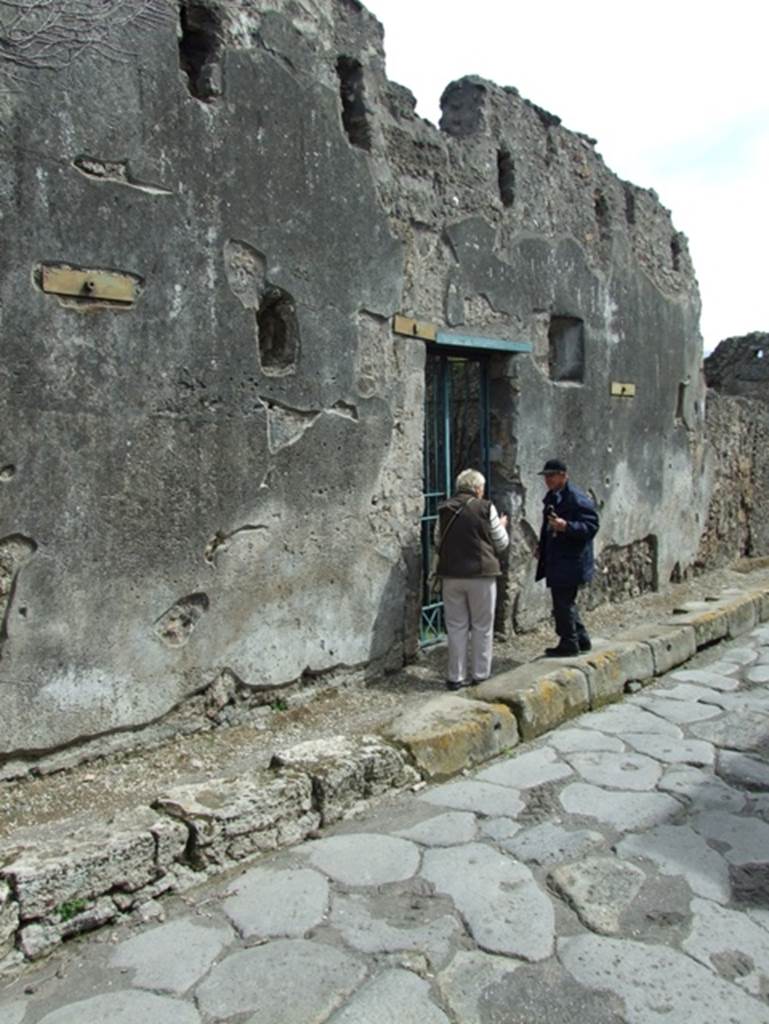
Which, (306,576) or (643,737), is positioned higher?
(306,576)

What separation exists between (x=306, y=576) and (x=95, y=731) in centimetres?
130

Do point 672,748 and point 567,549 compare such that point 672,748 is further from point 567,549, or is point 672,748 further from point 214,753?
point 214,753

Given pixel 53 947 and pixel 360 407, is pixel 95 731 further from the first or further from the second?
pixel 360 407

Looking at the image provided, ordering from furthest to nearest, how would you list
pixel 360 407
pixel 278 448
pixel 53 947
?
1. pixel 360 407
2. pixel 278 448
3. pixel 53 947

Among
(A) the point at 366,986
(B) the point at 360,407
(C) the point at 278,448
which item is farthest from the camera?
(B) the point at 360,407

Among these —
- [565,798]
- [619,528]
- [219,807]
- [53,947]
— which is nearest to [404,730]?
[565,798]

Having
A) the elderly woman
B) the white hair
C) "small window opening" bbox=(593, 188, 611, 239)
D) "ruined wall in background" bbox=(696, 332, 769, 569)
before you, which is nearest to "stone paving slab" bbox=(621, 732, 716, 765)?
the elderly woman

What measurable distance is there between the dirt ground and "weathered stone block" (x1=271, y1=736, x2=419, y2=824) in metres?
0.21

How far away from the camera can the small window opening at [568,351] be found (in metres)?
6.57

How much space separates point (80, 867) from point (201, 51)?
3.41 metres

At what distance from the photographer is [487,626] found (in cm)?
492

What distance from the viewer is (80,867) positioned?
256cm

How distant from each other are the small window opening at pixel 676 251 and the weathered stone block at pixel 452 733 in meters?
5.51

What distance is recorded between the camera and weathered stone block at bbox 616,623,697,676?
5387 mm
